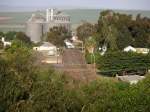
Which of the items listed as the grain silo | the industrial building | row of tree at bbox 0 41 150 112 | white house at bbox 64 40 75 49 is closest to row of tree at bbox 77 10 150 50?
white house at bbox 64 40 75 49

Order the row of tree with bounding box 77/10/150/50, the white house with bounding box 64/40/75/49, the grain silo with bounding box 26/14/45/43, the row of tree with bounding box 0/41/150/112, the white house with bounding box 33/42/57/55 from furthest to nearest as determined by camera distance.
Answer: the grain silo with bounding box 26/14/45/43 < the white house with bounding box 64/40/75/49 < the white house with bounding box 33/42/57/55 < the row of tree with bounding box 77/10/150/50 < the row of tree with bounding box 0/41/150/112

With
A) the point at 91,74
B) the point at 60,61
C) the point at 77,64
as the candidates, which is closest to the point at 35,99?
the point at 91,74

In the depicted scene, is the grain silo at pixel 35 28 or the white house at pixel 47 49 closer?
the white house at pixel 47 49

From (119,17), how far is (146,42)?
1844 millimetres

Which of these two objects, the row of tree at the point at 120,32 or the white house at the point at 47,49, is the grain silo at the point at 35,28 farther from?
the white house at the point at 47,49

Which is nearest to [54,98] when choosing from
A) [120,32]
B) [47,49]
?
[47,49]

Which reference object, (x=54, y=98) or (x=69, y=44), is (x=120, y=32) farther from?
(x=54, y=98)

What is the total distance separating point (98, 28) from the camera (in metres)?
21.5

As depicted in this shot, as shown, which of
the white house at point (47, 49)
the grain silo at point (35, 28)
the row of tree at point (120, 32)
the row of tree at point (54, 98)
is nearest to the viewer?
the row of tree at point (54, 98)

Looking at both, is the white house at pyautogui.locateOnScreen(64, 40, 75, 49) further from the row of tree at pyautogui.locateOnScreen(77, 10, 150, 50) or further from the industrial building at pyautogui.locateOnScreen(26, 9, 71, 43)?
the industrial building at pyautogui.locateOnScreen(26, 9, 71, 43)

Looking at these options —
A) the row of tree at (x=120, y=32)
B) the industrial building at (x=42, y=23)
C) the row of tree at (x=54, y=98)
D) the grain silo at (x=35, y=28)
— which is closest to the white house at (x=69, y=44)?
the row of tree at (x=120, y=32)

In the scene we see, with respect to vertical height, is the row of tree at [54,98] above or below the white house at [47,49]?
above

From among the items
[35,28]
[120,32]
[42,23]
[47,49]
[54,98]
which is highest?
[54,98]

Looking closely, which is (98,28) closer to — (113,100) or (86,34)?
(86,34)
